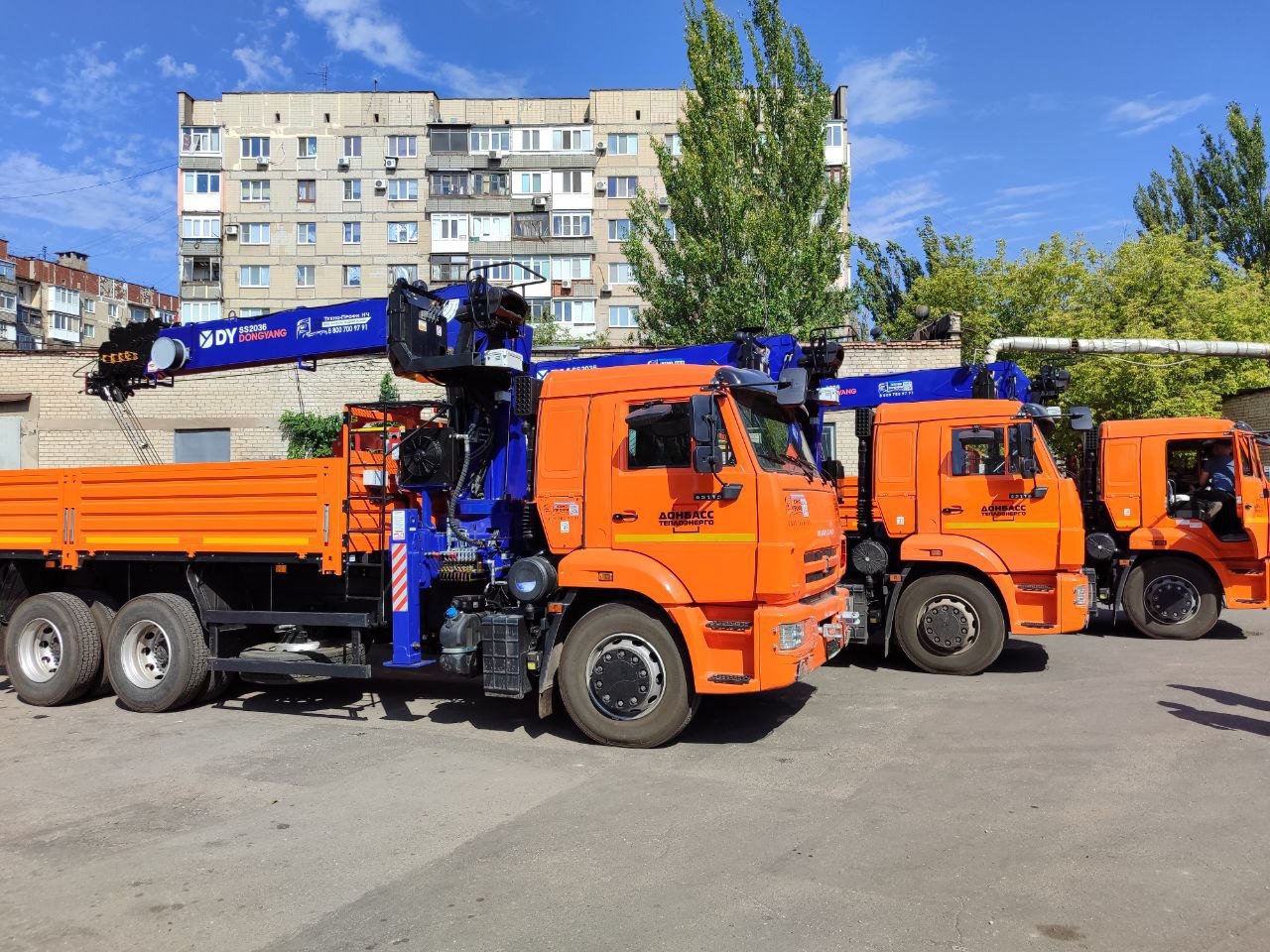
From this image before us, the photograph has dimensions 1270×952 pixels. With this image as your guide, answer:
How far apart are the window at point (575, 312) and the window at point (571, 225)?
Answer: 12.5 feet

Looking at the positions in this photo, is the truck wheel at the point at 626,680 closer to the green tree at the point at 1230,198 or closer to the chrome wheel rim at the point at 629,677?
the chrome wheel rim at the point at 629,677

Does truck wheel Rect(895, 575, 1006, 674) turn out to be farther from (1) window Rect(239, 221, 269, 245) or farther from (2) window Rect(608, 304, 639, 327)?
(1) window Rect(239, 221, 269, 245)

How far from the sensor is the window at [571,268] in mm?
45375

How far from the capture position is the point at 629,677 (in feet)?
20.5

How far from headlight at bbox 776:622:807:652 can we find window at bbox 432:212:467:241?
140 feet

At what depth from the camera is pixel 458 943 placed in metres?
3.55

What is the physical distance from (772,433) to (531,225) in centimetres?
4152

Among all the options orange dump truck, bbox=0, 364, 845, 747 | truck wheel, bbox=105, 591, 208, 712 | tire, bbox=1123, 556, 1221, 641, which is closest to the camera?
orange dump truck, bbox=0, 364, 845, 747

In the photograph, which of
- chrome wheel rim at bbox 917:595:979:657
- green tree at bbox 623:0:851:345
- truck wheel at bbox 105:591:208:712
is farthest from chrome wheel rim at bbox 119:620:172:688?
green tree at bbox 623:0:851:345

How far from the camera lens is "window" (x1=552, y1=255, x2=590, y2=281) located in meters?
45.4

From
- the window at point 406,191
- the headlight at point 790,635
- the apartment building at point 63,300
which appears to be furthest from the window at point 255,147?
the headlight at point 790,635

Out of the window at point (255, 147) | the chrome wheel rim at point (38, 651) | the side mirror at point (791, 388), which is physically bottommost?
the chrome wheel rim at point (38, 651)

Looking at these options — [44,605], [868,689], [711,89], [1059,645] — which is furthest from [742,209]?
[44,605]

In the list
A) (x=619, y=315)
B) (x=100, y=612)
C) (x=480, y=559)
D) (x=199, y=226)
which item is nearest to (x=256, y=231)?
(x=199, y=226)
